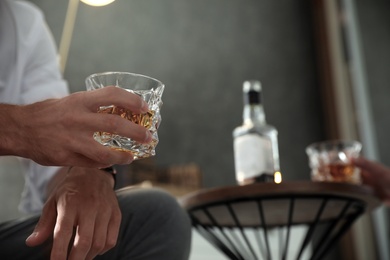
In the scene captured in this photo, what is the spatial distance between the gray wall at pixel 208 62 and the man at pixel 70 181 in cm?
171

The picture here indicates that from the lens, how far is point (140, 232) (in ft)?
2.64

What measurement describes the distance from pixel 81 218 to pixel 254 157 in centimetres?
59

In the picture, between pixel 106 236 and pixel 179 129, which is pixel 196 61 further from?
pixel 106 236

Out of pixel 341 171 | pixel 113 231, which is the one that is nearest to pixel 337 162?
pixel 341 171

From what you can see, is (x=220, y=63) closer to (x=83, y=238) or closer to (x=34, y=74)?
(x=34, y=74)

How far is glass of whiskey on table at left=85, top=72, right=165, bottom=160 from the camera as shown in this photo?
1.99 ft

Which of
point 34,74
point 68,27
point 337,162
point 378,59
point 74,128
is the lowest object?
point 337,162

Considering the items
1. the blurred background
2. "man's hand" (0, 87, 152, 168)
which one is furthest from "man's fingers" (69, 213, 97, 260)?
the blurred background

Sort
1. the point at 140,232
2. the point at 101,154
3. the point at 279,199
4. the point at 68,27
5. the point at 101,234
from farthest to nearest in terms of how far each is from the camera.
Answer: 1. the point at 68,27
2. the point at 279,199
3. the point at 140,232
4. the point at 101,234
5. the point at 101,154

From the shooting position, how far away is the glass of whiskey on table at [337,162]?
49.4 inches

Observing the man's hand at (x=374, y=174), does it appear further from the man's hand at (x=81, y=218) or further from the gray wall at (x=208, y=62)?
the gray wall at (x=208, y=62)

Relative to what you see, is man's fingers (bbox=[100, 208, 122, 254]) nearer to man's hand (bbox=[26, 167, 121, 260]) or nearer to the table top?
man's hand (bbox=[26, 167, 121, 260])

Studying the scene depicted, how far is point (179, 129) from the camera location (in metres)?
3.02

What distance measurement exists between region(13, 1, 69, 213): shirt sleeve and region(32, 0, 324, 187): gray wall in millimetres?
1610
